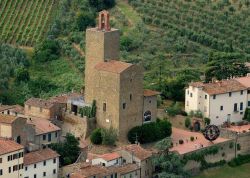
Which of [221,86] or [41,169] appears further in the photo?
[221,86]

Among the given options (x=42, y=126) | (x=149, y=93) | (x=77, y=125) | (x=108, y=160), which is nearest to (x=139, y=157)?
(x=108, y=160)

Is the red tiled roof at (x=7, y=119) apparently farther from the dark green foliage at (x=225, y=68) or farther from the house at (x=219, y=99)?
the dark green foliage at (x=225, y=68)

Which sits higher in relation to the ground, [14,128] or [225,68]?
[225,68]

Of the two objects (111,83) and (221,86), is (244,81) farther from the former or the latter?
(111,83)

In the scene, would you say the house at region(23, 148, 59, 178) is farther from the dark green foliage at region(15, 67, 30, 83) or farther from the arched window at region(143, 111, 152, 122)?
the dark green foliage at region(15, 67, 30, 83)

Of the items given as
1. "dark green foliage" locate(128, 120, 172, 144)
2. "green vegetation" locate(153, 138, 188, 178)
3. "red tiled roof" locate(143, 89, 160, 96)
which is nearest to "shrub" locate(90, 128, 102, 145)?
"dark green foliage" locate(128, 120, 172, 144)

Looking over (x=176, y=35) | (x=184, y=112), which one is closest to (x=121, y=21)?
(x=176, y=35)
